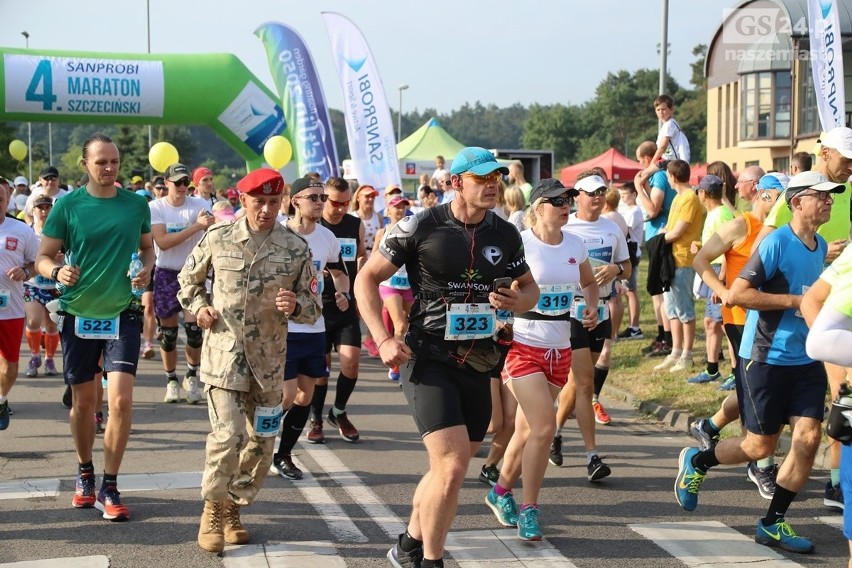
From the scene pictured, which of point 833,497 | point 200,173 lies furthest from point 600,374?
point 200,173

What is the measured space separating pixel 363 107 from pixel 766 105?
88.4 ft

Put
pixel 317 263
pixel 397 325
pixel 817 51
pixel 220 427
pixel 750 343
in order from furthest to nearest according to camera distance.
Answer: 1. pixel 817 51
2. pixel 317 263
3. pixel 397 325
4. pixel 750 343
5. pixel 220 427

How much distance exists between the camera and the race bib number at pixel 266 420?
5723 mm

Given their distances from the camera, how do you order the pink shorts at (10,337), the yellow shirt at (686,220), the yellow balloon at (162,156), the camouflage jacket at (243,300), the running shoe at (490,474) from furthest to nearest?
the yellow balloon at (162,156) → the yellow shirt at (686,220) → the pink shorts at (10,337) → the running shoe at (490,474) → the camouflage jacket at (243,300)

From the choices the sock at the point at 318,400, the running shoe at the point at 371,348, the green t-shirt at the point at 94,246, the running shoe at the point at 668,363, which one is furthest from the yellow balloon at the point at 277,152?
the green t-shirt at the point at 94,246

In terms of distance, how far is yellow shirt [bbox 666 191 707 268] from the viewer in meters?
11.5

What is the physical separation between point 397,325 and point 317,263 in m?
1.45

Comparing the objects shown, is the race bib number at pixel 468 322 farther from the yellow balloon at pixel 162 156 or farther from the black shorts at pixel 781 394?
the yellow balloon at pixel 162 156

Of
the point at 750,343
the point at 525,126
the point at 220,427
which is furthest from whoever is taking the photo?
the point at 525,126

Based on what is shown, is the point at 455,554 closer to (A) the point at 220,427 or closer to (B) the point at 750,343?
(A) the point at 220,427

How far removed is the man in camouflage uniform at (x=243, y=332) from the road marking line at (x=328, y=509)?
56 cm

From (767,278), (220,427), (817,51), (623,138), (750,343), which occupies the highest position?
(623,138)

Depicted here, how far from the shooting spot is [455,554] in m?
5.61

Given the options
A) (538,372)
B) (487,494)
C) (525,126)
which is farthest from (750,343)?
(525,126)
